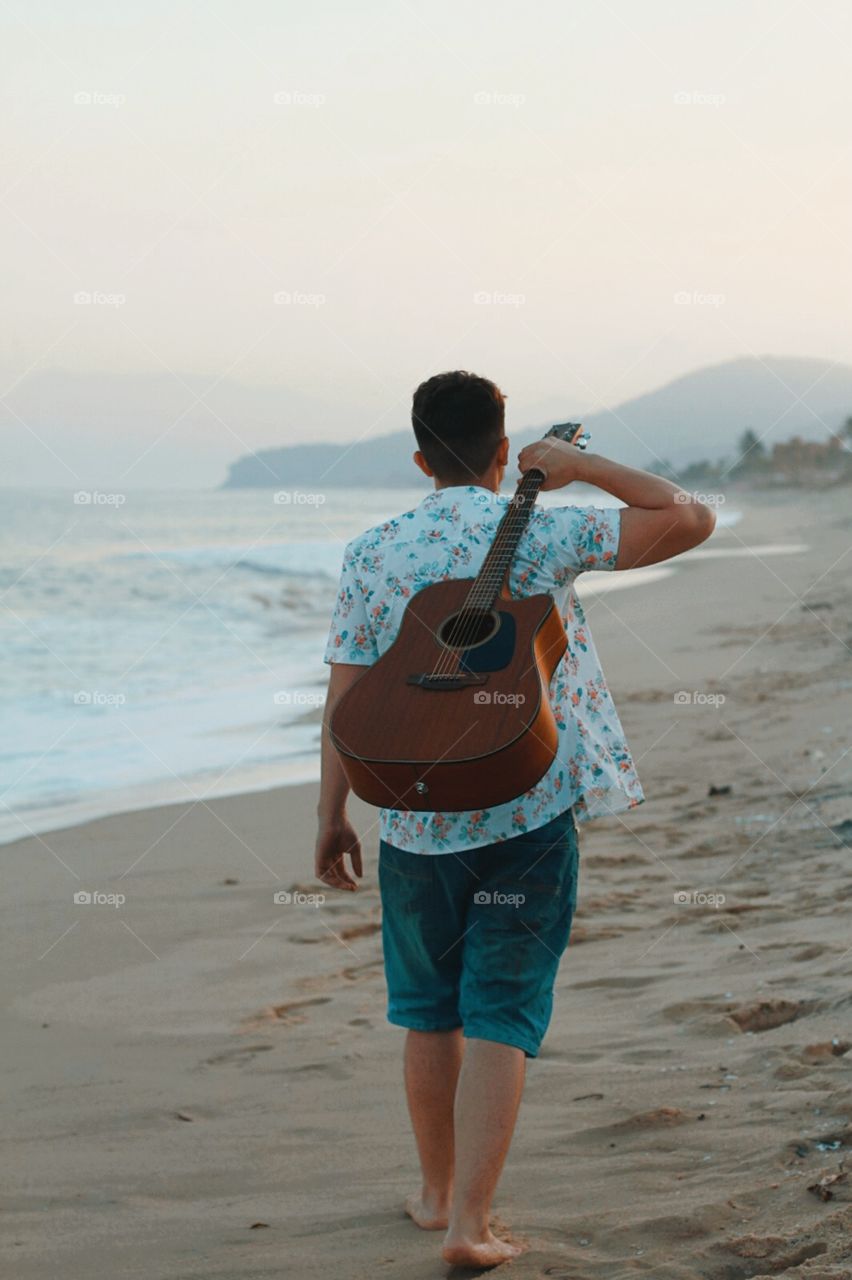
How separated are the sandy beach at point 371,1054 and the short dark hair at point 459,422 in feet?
4.39

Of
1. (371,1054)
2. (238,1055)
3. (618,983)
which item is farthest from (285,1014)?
(618,983)

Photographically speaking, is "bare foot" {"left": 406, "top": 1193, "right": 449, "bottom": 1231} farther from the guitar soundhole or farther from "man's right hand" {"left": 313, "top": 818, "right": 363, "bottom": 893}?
the guitar soundhole

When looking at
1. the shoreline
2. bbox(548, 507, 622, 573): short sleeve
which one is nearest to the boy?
bbox(548, 507, 622, 573): short sleeve

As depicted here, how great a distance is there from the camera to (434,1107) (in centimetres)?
255

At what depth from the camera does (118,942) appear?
4.58m

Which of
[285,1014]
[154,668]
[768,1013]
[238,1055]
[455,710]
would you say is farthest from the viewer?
[154,668]

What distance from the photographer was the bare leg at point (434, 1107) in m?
2.55

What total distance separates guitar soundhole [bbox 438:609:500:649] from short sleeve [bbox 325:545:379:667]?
199mm

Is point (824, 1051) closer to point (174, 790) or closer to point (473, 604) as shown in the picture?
point (473, 604)

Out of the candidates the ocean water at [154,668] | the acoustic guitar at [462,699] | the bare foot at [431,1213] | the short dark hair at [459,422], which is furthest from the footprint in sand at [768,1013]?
the ocean water at [154,668]

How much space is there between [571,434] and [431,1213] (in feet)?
4.64

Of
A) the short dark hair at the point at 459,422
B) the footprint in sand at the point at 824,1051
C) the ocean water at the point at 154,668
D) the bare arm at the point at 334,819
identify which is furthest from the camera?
the ocean water at the point at 154,668

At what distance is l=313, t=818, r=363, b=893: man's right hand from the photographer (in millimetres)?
2623

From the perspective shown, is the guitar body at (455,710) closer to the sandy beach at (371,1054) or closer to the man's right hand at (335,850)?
the man's right hand at (335,850)
